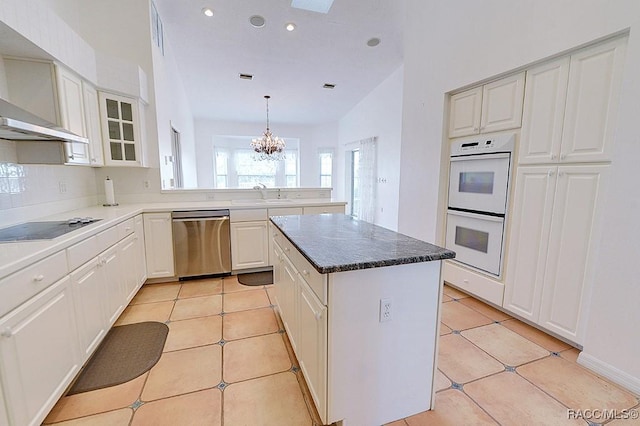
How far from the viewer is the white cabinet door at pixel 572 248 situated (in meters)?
1.84

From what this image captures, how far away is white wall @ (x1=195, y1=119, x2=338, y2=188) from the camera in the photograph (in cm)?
755

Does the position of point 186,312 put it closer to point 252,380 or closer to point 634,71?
point 252,380

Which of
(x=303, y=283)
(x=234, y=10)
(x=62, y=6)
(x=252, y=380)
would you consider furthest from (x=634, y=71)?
(x=62, y=6)

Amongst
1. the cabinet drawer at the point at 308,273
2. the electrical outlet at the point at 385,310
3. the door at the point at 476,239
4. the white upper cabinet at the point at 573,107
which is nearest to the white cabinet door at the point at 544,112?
the white upper cabinet at the point at 573,107

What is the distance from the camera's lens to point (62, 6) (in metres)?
2.81

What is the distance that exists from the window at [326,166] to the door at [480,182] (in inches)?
216

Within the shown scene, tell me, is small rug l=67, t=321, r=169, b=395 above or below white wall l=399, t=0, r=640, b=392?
below

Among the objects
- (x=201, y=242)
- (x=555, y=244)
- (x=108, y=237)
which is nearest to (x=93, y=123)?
(x=108, y=237)

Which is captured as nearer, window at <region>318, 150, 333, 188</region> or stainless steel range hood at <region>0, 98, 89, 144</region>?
stainless steel range hood at <region>0, 98, 89, 144</region>

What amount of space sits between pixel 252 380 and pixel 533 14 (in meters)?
3.25

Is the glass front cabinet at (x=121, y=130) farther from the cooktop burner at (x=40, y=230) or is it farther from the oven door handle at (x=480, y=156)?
the oven door handle at (x=480, y=156)

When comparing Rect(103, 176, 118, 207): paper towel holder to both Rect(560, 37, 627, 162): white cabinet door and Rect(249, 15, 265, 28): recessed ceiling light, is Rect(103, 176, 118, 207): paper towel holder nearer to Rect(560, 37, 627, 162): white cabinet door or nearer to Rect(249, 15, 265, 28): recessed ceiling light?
Rect(249, 15, 265, 28): recessed ceiling light

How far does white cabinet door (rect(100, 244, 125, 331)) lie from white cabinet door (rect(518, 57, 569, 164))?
3.31 meters

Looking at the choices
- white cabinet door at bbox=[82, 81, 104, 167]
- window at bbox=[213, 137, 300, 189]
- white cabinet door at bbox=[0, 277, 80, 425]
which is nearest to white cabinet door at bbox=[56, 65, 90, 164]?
white cabinet door at bbox=[82, 81, 104, 167]
